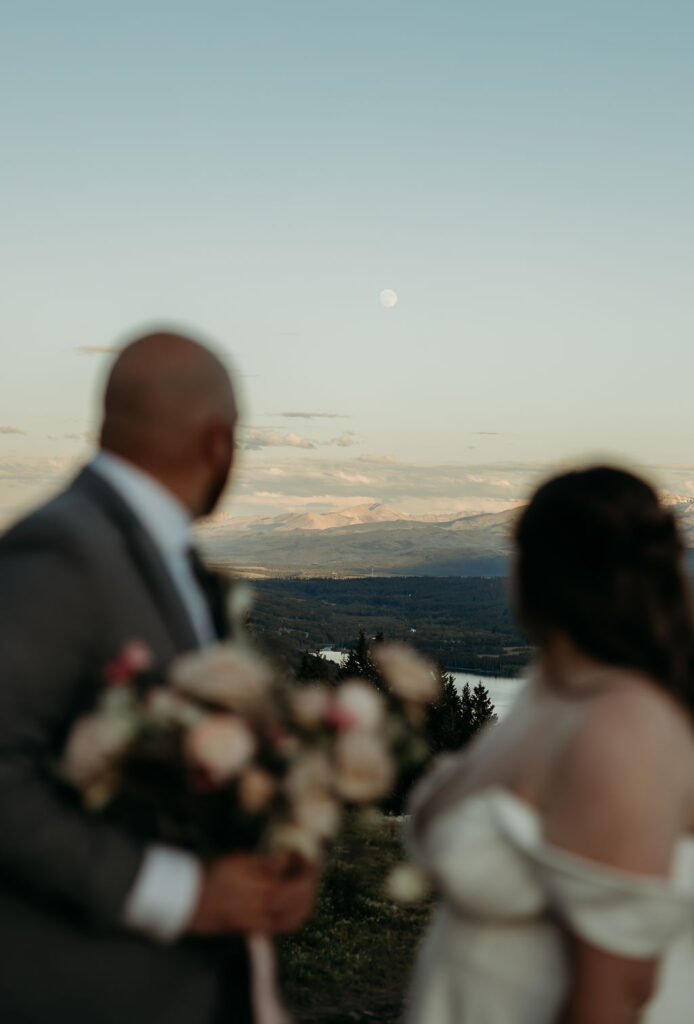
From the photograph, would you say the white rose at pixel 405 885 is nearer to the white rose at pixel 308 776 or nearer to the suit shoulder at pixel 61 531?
the white rose at pixel 308 776

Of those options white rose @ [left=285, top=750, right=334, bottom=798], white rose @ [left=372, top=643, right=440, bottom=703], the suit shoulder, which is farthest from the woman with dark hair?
the suit shoulder

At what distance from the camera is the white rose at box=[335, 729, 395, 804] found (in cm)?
A: 237

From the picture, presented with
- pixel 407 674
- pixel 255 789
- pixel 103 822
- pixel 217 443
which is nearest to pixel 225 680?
pixel 255 789

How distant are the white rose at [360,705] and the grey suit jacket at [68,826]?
0.52 metres

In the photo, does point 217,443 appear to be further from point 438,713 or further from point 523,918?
point 438,713

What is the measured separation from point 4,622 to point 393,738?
1.02m

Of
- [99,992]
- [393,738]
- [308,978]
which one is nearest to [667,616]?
[393,738]

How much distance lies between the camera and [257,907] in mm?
2449

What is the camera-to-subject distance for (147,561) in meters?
2.69

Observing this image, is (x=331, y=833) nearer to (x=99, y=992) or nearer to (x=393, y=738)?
(x=393, y=738)

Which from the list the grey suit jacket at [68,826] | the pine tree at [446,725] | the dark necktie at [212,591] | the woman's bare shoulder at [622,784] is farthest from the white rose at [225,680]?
the pine tree at [446,725]

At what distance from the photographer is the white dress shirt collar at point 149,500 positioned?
275 cm

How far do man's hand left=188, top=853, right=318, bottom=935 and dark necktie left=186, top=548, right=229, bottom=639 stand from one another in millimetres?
697

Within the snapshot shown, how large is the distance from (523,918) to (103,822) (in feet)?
3.85
